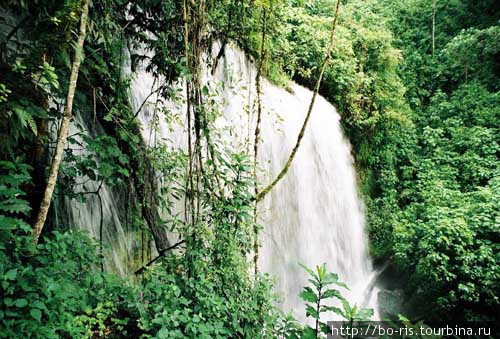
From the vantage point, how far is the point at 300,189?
21.5ft

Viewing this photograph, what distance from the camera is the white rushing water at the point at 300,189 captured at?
570 cm

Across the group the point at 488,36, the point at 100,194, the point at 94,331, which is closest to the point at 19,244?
the point at 94,331

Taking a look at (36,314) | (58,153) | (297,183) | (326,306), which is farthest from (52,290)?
(297,183)

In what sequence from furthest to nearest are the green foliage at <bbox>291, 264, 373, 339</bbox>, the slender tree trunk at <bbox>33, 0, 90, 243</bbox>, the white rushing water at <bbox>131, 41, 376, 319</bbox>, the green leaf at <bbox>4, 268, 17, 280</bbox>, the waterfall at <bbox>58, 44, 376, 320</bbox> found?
the white rushing water at <bbox>131, 41, 376, 319</bbox>, the waterfall at <bbox>58, 44, 376, 320</bbox>, the green foliage at <bbox>291, 264, 373, 339</bbox>, the slender tree trunk at <bbox>33, 0, 90, 243</bbox>, the green leaf at <bbox>4, 268, 17, 280</bbox>

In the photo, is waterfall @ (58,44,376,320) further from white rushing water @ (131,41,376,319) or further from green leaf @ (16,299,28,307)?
green leaf @ (16,299,28,307)

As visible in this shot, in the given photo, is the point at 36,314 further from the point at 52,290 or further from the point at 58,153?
the point at 58,153

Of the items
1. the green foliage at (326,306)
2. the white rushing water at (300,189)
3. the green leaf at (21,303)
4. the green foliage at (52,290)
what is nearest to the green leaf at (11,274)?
the green foliage at (52,290)

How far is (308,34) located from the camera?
8148mm

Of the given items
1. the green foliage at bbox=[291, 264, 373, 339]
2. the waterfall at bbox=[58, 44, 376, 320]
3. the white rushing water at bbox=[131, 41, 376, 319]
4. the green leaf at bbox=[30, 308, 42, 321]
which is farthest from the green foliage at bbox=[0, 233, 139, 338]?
the white rushing water at bbox=[131, 41, 376, 319]

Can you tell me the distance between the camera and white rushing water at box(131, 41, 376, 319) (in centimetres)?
570

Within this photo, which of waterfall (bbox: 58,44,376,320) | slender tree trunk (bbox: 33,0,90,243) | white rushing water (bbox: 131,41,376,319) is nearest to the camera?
slender tree trunk (bbox: 33,0,90,243)

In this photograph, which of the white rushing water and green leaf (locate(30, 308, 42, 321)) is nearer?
green leaf (locate(30, 308, 42, 321))

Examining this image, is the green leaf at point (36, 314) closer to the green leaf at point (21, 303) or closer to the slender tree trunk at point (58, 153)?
the green leaf at point (21, 303)

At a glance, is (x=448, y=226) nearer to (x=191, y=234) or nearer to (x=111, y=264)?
(x=191, y=234)
